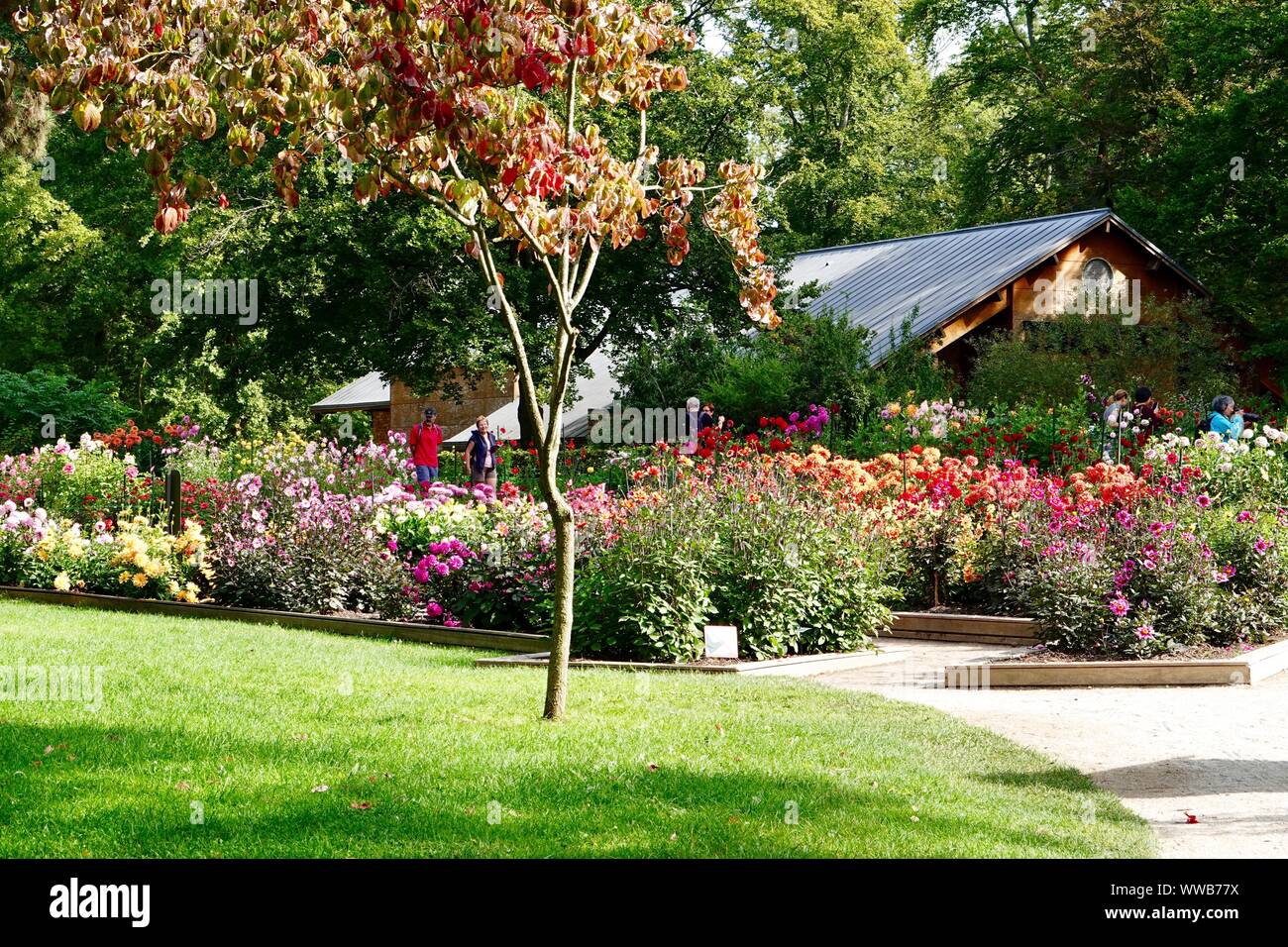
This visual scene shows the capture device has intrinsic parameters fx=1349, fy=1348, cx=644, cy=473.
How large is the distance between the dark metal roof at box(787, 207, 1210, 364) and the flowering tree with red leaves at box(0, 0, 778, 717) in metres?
17.5

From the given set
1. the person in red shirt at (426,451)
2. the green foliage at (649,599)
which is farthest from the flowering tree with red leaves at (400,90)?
the person in red shirt at (426,451)

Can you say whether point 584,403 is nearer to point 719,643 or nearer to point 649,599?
point 649,599

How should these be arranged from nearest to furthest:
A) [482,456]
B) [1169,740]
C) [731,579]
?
[1169,740]
[731,579]
[482,456]

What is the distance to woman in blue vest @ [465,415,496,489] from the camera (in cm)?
2033

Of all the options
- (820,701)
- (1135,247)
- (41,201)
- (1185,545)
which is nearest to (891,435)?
(1185,545)

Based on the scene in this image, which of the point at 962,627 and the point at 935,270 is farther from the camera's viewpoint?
the point at 935,270

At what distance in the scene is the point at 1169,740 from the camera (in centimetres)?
750

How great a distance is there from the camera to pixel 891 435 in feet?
60.9

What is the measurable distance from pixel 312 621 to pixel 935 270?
20.8 meters

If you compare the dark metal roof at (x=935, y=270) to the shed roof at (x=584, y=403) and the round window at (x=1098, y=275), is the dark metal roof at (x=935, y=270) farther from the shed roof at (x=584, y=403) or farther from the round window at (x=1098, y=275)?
the shed roof at (x=584, y=403)

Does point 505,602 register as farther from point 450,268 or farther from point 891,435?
point 450,268

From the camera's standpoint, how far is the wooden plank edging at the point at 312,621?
11.1 metres

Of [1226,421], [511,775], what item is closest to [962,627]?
[1226,421]

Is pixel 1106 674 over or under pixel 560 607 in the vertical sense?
under
